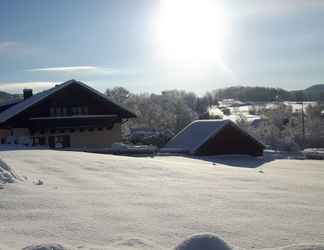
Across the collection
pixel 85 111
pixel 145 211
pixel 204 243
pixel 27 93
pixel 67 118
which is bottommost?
pixel 145 211

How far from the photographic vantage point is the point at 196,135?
1262 inches

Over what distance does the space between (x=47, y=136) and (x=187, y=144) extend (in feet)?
33.4

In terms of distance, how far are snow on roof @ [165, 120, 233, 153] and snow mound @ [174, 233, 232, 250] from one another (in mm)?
25855

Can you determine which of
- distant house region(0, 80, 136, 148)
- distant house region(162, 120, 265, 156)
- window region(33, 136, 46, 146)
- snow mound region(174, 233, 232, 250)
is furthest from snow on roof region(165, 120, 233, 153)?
snow mound region(174, 233, 232, 250)

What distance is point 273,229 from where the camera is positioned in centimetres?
622

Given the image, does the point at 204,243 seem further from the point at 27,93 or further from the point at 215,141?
the point at 27,93

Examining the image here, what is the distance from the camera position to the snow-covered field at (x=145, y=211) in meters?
5.51

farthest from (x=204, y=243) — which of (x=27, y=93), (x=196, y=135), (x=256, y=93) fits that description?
(x=256, y=93)

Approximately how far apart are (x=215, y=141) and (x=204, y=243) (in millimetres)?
27303

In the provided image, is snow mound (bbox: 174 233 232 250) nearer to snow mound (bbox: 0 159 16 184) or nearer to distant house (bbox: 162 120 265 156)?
snow mound (bbox: 0 159 16 184)

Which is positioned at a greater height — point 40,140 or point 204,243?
point 40,140

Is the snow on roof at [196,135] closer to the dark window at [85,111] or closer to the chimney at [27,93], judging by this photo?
the dark window at [85,111]

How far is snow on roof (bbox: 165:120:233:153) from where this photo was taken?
30694 millimetres

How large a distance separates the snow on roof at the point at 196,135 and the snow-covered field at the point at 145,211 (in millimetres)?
19705
